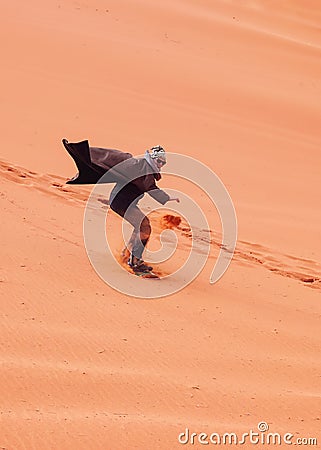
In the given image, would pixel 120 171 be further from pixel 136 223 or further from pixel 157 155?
pixel 136 223

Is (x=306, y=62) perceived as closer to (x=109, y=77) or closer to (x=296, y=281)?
(x=109, y=77)

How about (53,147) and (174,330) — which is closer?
(174,330)

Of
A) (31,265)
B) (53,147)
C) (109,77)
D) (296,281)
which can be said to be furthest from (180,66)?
(31,265)

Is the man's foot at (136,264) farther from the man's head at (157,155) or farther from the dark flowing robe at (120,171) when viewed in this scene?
the man's head at (157,155)

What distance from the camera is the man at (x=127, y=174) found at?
6.54 meters

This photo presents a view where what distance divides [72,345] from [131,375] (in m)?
0.47

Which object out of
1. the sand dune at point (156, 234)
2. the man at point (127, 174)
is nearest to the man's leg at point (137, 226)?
the man at point (127, 174)

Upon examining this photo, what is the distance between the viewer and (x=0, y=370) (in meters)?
4.67

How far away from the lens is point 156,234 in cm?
841

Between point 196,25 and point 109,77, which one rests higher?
point 196,25

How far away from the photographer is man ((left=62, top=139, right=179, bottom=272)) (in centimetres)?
654

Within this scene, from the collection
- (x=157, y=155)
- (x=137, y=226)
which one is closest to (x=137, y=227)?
(x=137, y=226)

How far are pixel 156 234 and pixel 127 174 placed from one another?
187cm

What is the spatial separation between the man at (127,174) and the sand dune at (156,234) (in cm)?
57
